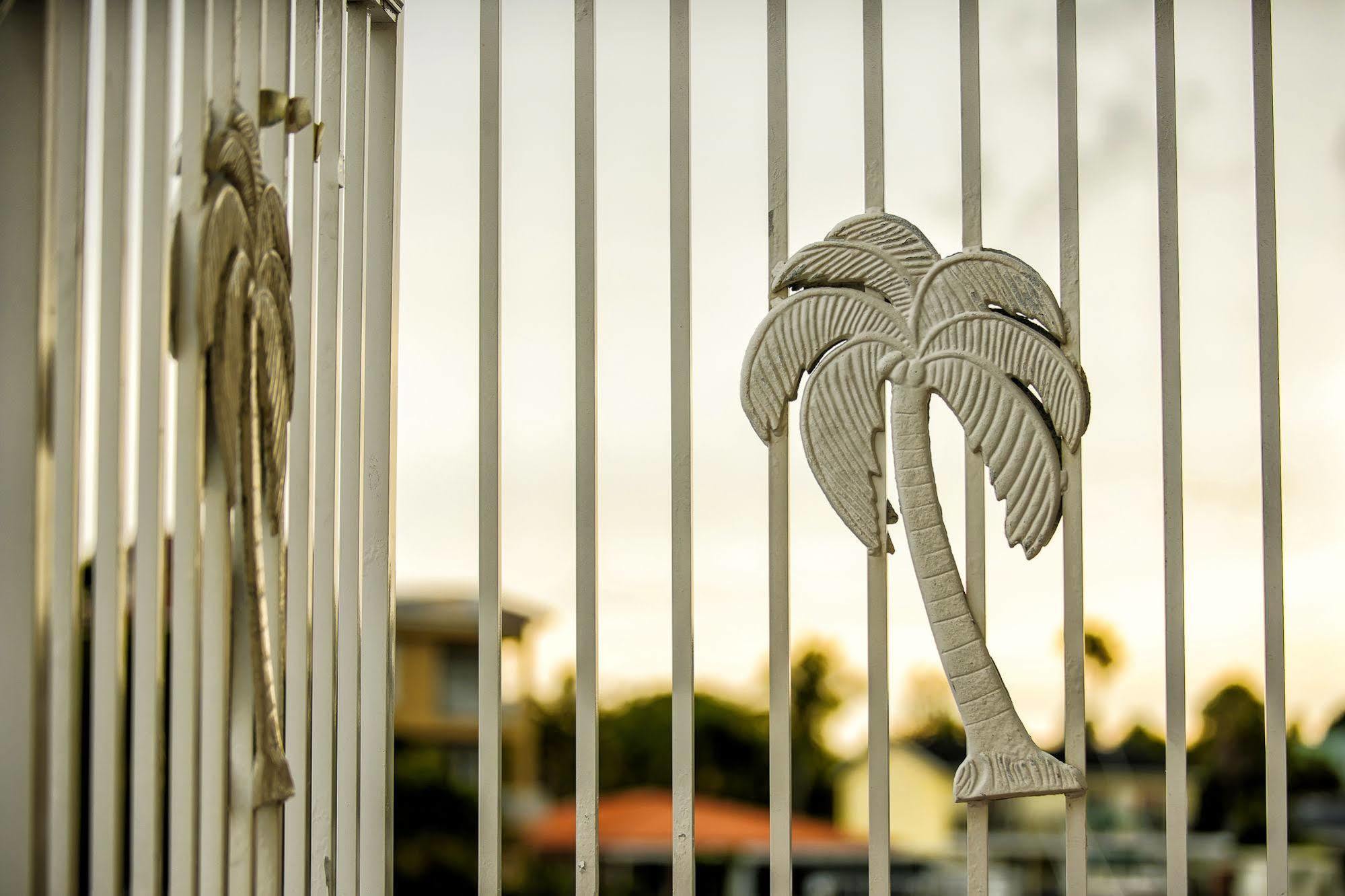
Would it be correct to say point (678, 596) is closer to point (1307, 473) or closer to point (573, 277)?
point (573, 277)

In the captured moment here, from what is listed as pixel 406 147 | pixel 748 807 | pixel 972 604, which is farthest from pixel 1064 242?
pixel 748 807

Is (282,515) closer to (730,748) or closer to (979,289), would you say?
(979,289)

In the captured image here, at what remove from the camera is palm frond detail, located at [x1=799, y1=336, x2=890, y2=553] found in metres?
2.04

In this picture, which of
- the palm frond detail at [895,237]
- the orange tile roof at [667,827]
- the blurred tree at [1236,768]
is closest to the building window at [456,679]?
the orange tile roof at [667,827]

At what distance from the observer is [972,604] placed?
79.7 inches

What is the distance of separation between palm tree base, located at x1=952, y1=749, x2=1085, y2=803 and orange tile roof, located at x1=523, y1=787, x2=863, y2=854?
9.37 meters

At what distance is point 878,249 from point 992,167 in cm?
27

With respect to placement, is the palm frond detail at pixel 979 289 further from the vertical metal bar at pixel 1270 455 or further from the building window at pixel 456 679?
the building window at pixel 456 679

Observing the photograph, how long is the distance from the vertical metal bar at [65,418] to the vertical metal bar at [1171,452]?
1.53 m

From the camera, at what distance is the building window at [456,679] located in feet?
40.6

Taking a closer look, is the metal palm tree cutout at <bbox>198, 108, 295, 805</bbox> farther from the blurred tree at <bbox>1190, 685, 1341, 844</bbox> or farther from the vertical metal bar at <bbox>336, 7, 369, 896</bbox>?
the blurred tree at <bbox>1190, 685, 1341, 844</bbox>

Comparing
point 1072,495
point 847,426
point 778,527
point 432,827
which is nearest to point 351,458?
point 778,527

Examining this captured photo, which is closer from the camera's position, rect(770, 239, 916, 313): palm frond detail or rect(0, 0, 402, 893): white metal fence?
rect(0, 0, 402, 893): white metal fence

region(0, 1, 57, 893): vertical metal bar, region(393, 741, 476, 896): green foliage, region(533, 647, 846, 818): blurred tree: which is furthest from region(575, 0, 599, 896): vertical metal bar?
region(393, 741, 476, 896): green foliage
